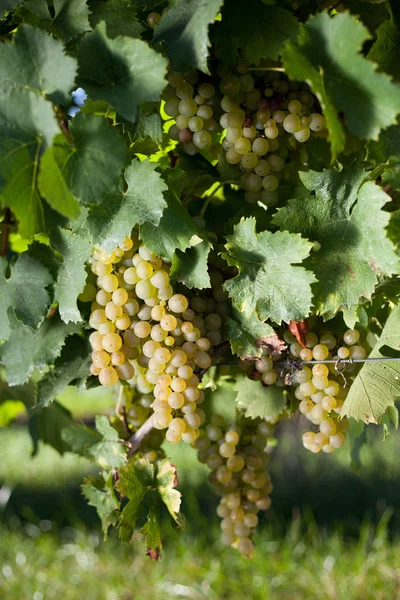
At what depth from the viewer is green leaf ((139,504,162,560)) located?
2.21 feet

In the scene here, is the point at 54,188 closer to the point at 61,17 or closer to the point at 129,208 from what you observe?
the point at 129,208

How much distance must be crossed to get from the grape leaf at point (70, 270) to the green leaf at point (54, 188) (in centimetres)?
12

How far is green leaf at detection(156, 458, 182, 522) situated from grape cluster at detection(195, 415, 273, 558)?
0.41 ft

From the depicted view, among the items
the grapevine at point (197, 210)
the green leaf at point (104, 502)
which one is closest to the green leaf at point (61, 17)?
the grapevine at point (197, 210)

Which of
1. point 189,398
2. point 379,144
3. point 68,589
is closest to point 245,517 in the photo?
point 189,398

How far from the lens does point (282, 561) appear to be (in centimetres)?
194

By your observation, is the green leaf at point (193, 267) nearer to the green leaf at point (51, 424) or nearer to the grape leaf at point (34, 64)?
the grape leaf at point (34, 64)

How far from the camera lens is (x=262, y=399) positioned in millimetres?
696

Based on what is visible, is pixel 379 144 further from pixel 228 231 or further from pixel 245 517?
Result: pixel 245 517

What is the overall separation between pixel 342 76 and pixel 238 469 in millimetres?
509

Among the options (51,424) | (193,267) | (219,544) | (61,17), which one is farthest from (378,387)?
(219,544)

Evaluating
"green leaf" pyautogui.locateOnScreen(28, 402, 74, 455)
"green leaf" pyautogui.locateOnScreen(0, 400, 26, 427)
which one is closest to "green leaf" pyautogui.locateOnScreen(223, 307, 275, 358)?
"green leaf" pyautogui.locateOnScreen(28, 402, 74, 455)

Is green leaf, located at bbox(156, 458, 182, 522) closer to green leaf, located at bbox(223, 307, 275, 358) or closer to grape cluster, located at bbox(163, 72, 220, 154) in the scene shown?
green leaf, located at bbox(223, 307, 275, 358)

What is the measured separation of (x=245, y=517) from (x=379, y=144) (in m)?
0.52
